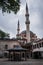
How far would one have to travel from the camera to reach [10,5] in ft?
42.1

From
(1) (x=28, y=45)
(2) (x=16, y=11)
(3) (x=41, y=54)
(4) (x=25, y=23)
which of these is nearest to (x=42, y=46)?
(3) (x=41, y=54)

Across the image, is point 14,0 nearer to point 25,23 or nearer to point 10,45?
point 10,45

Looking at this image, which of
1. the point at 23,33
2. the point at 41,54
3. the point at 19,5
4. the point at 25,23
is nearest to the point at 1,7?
the point at 19,5

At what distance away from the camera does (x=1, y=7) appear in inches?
507

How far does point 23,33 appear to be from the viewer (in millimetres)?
84188

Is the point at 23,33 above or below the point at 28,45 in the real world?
above

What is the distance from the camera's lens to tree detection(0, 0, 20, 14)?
12.5 meters

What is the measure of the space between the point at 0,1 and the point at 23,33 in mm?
71942

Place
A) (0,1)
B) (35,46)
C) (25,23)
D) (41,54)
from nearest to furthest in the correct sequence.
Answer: (0,1)
(41,54)
(35,46)
(25,23)

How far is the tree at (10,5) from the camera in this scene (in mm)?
12547

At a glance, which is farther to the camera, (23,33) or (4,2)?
(23,33)

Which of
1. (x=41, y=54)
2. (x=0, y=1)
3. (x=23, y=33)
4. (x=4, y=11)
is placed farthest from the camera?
(x=23, y=33)

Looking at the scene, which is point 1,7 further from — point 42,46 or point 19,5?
point 42,46

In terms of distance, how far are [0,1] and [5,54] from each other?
153 feet
